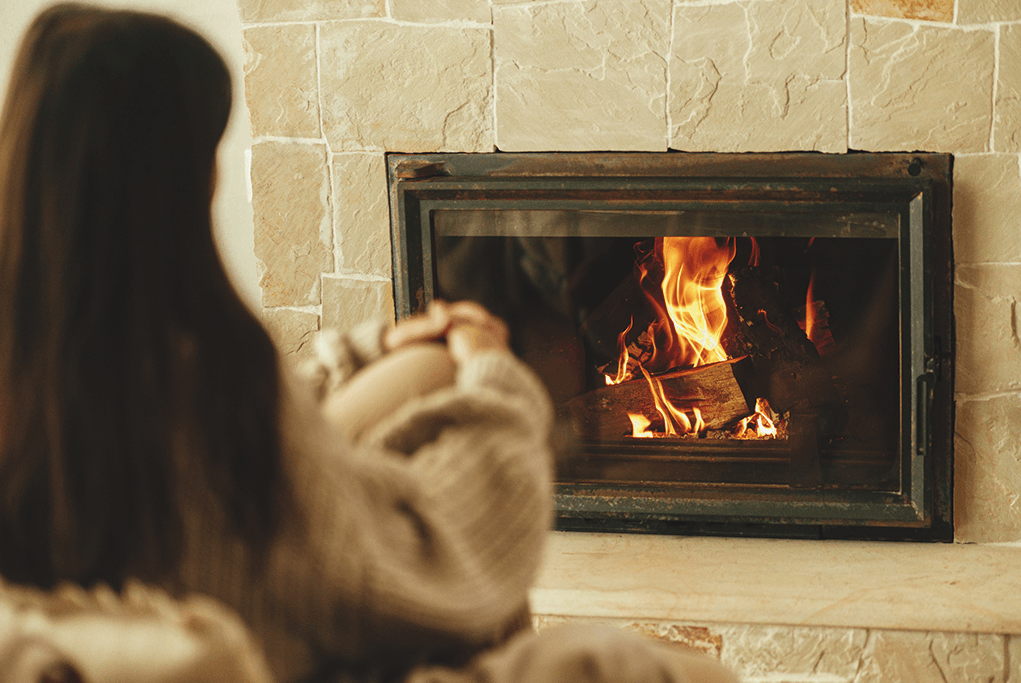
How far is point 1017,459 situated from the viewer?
58.7 inches

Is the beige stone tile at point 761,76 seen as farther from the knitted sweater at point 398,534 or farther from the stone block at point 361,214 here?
the knitted sweater at point 398,534

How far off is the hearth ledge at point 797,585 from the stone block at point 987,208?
0.51 metres

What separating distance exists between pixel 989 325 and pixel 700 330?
49 cm

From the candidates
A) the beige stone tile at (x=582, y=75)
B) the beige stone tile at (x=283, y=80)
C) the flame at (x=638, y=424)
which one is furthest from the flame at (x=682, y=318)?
the beige stone tile at (x=283, y=80)

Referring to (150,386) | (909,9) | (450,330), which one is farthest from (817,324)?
(150,386)

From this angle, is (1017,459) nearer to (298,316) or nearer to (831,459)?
(831,459)

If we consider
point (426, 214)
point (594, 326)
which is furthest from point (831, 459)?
point (426, 214)

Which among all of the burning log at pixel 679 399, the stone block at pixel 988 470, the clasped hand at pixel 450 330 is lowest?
the stone block at pixel 988 470

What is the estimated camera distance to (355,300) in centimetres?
167

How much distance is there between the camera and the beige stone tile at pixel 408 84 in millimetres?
1552

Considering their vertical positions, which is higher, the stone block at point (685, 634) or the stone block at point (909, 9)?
the stone block at point (909, 9)

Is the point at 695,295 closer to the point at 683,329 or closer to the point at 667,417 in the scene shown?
the point at 683,329

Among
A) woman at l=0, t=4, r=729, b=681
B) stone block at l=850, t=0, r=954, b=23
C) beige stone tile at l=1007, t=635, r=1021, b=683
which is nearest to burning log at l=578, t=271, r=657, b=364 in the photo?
stone block at l=850, t=0, r=954, b=23

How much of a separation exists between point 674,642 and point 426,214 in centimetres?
86
